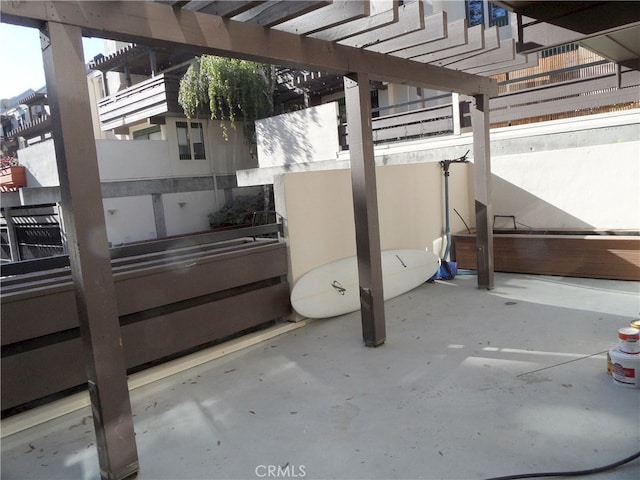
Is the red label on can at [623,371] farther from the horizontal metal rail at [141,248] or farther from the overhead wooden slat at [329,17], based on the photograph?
the horizontal metal rail at [141,248]

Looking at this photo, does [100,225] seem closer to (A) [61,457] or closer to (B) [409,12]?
(A) [61,457]

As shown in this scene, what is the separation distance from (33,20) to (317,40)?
1769 millimetres

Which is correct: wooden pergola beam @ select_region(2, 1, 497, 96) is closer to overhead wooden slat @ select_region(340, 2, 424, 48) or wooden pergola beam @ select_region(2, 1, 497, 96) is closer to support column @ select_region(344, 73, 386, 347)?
overhead wooden slat @ select_region(340, 2, 424, 48)

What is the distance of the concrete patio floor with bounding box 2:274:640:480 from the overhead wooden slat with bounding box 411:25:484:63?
2378mm

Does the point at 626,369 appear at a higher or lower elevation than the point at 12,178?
lower

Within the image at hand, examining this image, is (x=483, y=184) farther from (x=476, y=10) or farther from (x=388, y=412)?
(x=476, y=10)

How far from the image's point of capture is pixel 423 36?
Answer: 10.5 feet

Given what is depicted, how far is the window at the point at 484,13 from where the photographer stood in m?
10.6

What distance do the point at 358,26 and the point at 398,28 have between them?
0.30 meters

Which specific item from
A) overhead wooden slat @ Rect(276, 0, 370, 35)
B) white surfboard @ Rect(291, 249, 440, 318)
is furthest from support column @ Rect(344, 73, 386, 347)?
white surfboard @ Rect(291, 249, 440, 318)

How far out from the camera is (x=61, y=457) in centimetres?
229

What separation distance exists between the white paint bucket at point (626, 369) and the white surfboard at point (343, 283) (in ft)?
7.56

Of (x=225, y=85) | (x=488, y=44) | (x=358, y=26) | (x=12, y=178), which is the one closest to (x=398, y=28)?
(x=358, y=26)

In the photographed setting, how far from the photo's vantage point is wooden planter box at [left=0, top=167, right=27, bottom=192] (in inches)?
541
